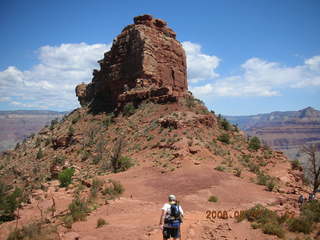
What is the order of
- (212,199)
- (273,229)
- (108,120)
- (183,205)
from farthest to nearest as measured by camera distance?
(108,120)
(212,199)
(183,205)
(273,229)

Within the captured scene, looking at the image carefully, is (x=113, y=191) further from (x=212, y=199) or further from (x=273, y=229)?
(x=273, y=229)

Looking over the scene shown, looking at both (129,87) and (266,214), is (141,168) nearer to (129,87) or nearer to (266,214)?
(266,214)

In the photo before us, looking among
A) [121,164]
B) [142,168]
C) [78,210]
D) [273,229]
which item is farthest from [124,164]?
[273,229]

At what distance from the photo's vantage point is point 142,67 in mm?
35062

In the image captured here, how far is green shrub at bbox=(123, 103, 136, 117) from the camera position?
33.6m

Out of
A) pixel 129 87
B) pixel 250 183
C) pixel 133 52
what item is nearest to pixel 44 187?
pixel 250 183

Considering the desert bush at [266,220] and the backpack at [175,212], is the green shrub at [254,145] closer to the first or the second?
the desert bush at [266,220]

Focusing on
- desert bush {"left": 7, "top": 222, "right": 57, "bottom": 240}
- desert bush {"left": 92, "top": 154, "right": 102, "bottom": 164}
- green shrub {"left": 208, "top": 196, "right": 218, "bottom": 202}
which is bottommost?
green shrub {"left": 208, "top": 196, "right": 218, "bottom": 202}

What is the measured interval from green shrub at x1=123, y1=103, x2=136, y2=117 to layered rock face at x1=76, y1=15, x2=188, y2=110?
3.90 ft

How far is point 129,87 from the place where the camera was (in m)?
36.8

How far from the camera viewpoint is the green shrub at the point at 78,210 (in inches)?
440

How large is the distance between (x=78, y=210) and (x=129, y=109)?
2275 centimetres

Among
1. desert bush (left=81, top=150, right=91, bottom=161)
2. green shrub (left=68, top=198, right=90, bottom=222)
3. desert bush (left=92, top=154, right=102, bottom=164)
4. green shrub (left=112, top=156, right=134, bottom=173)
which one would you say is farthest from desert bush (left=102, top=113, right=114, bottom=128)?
green shrub (left=68, top=198, right=90, bottom=222)

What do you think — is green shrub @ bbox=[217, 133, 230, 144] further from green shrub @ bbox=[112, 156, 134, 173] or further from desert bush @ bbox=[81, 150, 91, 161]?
desert bush @ bbox=[81, 150, 91, 161]
